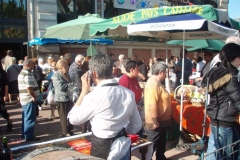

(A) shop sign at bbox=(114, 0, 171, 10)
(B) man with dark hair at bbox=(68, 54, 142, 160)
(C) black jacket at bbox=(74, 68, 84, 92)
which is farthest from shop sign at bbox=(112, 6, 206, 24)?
(A) shop sign at bbox=(114, 0, 171, 10)

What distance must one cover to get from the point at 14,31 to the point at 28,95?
8.83m

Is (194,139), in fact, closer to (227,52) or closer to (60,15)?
(227,52)

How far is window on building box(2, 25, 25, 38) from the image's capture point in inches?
489

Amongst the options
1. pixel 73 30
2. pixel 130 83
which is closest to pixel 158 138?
pixel 130 83

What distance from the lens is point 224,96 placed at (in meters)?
2.76

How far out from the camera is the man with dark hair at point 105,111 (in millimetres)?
2182

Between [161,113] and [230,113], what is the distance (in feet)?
4.25

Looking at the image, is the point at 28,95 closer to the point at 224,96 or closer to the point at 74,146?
the point at 74,146

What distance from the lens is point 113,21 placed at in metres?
5.76

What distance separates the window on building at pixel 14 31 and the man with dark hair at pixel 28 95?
329 inches

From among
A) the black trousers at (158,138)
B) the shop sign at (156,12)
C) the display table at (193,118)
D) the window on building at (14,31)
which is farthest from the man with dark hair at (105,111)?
the window on building at (14,31)

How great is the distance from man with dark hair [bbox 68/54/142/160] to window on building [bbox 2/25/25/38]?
38.2 feet

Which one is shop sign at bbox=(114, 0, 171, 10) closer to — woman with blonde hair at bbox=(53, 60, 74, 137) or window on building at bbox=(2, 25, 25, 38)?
window on building at bbox=(2, 25, 25, 38)

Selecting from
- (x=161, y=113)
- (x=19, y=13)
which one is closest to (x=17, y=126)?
(x=161, y=113)
